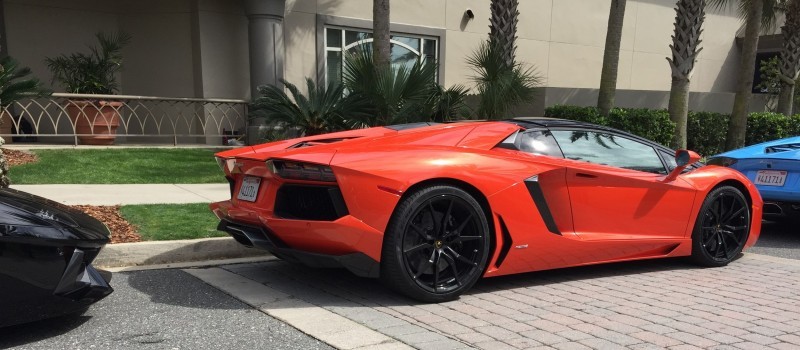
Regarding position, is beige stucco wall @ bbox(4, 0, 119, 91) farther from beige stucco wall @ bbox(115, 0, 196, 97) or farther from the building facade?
beige stucco wall @ bbox(115, 0, 196, 97)

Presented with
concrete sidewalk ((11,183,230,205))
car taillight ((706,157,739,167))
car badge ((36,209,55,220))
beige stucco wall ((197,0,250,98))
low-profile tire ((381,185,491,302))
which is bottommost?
concrete sidewalk ((11,183,230,205))

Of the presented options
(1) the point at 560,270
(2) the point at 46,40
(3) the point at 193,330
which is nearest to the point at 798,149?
(1) the point at 560,270

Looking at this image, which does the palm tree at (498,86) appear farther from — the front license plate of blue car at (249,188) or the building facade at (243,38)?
the front license plate of blue car at (249,188)

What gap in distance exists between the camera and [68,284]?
3.47 meters

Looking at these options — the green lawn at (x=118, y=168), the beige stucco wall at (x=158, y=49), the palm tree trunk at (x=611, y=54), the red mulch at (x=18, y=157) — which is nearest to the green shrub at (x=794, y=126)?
the palm tree trunk at (x=611, y=54)

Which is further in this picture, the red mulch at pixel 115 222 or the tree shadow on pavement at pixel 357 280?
the red mulch at pixel 115 222

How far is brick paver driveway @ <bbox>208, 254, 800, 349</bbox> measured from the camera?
3605 millimetres

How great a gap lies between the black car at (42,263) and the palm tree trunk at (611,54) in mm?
10315

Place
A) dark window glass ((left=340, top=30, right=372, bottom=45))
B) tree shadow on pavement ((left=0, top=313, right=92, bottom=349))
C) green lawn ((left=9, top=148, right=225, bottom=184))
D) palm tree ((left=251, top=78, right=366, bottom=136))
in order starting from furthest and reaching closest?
dark window glass ((left=340, top=30, right=372, bottom=45))
green lawn ((left=9, top=148, right=225, bottom=184))
palm tree ((left=251, top=78, right=366, bottom=136))
tree shadow on pavement ((left=0, top=313, right=92, bottom=349))

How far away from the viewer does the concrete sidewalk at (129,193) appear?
7203 mm

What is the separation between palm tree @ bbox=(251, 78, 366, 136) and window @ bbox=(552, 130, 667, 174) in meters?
4.04

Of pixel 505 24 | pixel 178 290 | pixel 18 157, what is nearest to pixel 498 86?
pixel 505 24

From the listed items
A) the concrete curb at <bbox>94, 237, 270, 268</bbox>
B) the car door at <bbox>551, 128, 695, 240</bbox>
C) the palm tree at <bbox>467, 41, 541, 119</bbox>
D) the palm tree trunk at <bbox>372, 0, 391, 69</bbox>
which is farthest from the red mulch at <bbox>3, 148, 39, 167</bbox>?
the car door at <bbox>551, 128, 695, 240</bbox>

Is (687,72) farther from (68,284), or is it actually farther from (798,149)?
A: (68,284)
